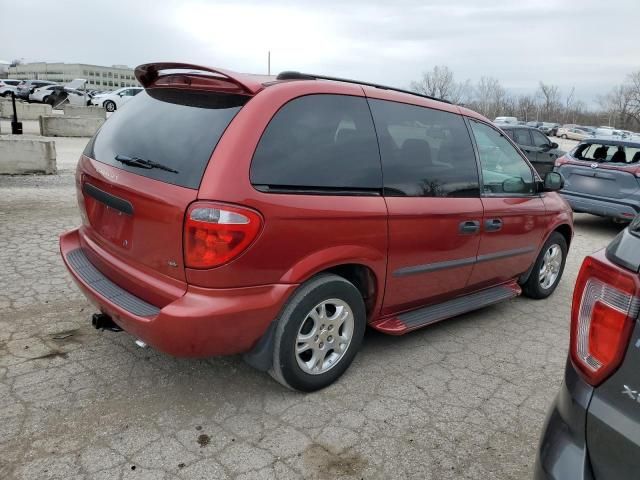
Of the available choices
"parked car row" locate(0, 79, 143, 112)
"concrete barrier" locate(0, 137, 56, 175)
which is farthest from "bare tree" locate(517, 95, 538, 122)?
"concrete barrier" locate(0, 137, 56, 175)

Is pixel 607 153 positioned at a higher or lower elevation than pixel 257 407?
higher

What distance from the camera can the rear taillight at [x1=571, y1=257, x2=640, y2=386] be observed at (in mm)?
1413

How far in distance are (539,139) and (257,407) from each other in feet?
41.3

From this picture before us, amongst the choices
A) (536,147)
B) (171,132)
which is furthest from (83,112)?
(171,132)

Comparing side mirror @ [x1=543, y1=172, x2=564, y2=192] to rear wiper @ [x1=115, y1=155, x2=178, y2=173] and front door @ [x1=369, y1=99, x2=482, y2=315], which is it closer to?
front door @ [x1=369, y1=99, x2=482, y2=315]

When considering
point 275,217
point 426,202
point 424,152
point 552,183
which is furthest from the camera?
point 552,183

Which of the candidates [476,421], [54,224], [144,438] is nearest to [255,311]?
[144,438]

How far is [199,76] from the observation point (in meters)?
2.75

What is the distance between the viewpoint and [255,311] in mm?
2535

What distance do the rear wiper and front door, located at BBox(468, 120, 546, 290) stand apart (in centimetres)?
228

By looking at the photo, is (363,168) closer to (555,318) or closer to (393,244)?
(393,244)

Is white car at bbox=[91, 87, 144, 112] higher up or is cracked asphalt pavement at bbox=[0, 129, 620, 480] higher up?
white car at bbox=[91, 87, 144, 112]

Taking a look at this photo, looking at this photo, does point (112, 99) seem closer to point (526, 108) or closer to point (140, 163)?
point (140, 163)

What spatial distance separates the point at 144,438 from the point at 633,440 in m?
2.11
